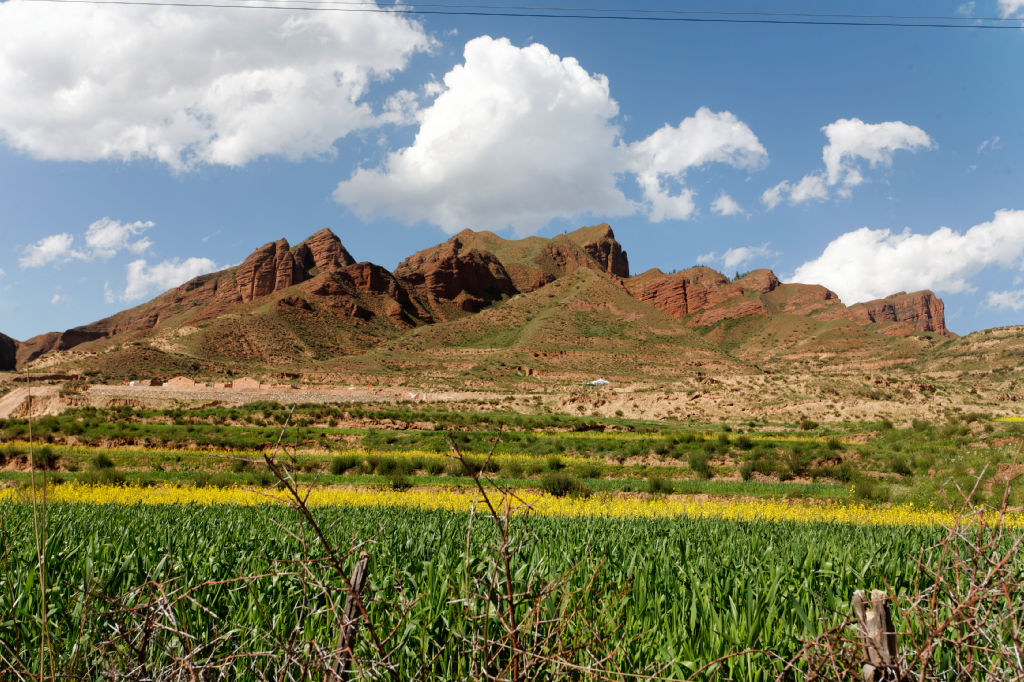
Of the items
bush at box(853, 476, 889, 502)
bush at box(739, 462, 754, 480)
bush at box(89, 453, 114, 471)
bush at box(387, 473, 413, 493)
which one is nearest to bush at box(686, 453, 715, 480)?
bush at box(739, 462, 754, 480)

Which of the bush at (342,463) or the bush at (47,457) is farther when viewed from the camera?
the bush at (342,463)

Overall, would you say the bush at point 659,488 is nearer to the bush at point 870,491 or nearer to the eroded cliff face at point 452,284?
the bush at point 870,491

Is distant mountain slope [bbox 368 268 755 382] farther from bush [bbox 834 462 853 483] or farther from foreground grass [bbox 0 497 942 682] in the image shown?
foreground grass [bbox 0 497 942 682]

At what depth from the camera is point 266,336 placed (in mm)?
115000

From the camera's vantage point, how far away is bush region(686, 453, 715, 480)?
996 inches

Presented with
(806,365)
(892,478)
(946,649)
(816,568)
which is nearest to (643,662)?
(946,649)

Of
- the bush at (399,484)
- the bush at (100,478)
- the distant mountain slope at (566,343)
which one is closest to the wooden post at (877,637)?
the bush at (399,484)

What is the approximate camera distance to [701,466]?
25.7 metres

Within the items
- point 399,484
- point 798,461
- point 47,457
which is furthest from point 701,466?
point 47,457

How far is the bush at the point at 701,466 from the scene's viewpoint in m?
25.3

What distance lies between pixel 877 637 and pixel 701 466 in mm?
25310

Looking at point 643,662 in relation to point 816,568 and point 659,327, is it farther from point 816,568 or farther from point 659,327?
point 659,327

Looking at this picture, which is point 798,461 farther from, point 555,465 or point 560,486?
point 560,486

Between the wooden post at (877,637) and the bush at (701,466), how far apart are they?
80.6 feet
